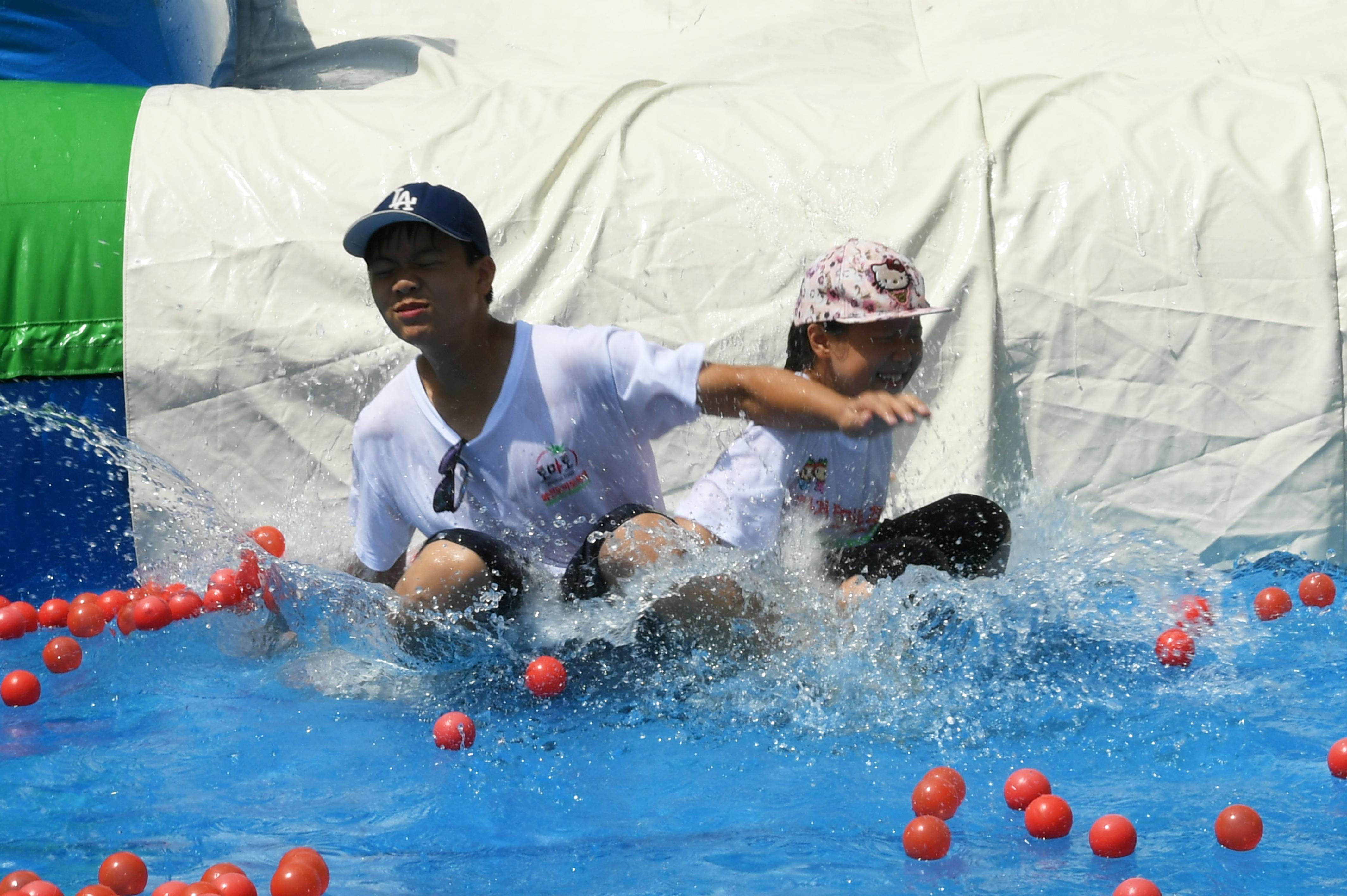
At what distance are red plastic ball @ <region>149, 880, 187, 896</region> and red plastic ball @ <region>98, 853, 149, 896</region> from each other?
2.2 inches

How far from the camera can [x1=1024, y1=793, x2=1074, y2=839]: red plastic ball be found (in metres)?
1.75

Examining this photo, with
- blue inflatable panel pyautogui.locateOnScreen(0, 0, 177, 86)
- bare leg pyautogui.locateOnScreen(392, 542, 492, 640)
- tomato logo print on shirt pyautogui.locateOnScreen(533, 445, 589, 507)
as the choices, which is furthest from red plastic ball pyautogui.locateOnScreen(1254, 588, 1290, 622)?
blue inflatable panel pyautogui.locateOnScreen(0, 0, 177, 86)

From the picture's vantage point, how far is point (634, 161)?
3178mm

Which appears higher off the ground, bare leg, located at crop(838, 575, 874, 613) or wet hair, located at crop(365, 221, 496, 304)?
wet hair, located at crop(365, 221, 496, 304)

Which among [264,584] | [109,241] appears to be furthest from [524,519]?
[109,241]

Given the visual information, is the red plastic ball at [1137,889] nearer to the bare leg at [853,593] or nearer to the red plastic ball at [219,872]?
the bare leg at [853,593]

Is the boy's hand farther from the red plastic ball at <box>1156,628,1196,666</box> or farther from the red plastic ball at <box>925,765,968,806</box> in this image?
the red plastic ball at <box>1156,628,1196,666</box>

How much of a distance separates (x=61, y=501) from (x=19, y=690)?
68 cm

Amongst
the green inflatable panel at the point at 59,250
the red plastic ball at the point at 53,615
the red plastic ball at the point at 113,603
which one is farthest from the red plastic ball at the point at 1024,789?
the green inflatable panel at the point at 59,250

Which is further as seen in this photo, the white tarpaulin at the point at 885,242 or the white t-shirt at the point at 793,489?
the white tarpaulin at the point at 885,242

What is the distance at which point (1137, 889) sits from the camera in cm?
152

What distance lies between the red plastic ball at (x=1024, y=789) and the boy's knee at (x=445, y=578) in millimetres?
957

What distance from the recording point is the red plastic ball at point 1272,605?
8.86ft

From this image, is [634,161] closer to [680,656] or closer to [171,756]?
[680,656]
